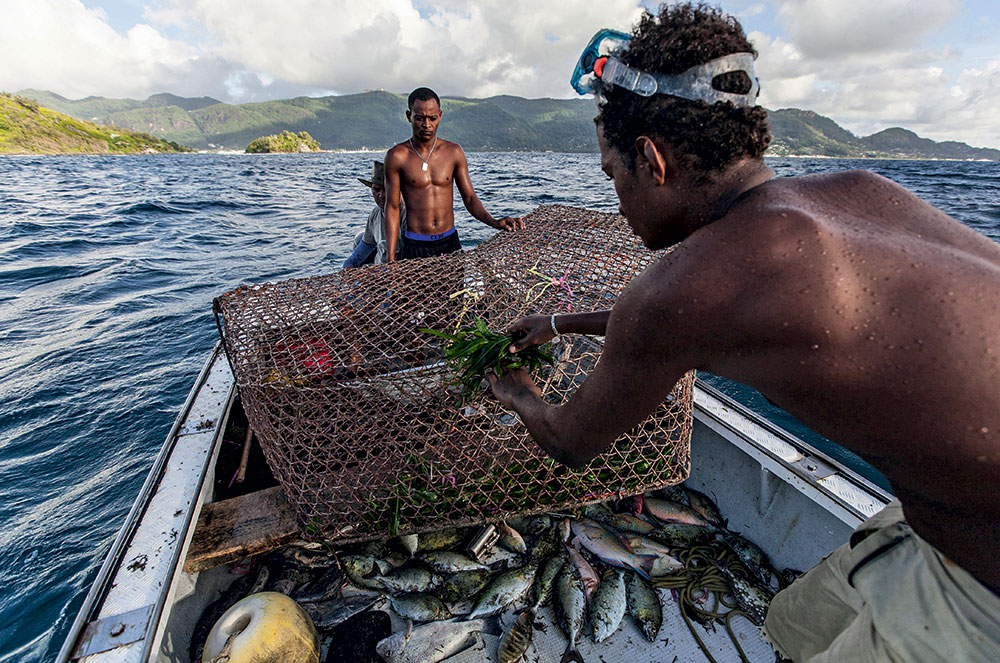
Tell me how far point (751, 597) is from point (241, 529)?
3.22 meters

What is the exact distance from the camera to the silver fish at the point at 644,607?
3.01 meters

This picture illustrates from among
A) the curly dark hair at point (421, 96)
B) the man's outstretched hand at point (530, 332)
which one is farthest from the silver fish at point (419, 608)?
the curly dark hair at point (421, 96)

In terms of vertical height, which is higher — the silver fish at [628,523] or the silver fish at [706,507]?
the silver fish at [706,507]

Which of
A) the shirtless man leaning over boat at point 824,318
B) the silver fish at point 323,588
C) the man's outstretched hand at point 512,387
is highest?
the shirtless man leaning over boat at point 824,318

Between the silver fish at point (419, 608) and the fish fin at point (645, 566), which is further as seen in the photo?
the fish fin at point (645, 566)

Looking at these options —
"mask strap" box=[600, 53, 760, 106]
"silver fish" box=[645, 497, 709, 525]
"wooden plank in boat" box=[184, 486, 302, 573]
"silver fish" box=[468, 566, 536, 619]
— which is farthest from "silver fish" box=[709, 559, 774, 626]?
"mask strap" box=[600, 53, 760, 106]

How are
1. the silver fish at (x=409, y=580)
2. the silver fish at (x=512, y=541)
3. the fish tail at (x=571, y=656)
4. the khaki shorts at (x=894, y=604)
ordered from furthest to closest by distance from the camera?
1. the silver fish at (x=512, y=541)
2. the silver fish at (x=409, y=580)
3. the fish tail at (x=571, y=656)
4. the khaki shorts at (x=894, y=604)

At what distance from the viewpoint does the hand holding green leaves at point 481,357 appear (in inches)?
94.1

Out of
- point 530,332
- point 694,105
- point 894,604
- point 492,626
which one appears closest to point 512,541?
point 492,626

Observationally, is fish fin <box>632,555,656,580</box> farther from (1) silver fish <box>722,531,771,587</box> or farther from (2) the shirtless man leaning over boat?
(2) the shirtless man leaning over boat

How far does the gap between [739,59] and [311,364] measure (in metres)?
2.59

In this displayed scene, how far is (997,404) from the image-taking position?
1142mm

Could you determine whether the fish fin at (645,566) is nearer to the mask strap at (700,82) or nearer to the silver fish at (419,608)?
the silver fish at (419,608)

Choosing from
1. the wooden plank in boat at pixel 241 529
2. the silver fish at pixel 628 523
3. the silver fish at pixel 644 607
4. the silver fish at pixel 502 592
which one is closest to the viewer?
the wooden plank in boat at pixel 241 529
